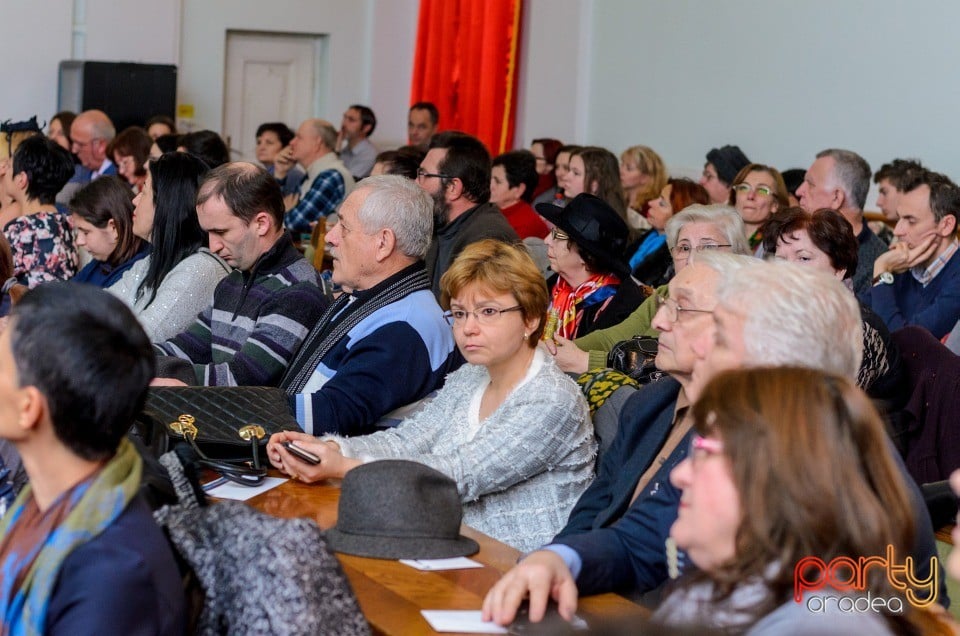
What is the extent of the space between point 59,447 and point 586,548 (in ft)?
3.04

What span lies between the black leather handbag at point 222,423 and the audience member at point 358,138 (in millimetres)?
7218

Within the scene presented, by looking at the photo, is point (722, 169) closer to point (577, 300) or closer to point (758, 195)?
point (758, 195)

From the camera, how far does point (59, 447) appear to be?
1.68 meters

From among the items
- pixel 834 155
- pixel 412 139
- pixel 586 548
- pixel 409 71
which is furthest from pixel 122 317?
pixel 409 71

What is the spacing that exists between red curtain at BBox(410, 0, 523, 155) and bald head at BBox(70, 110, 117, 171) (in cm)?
302

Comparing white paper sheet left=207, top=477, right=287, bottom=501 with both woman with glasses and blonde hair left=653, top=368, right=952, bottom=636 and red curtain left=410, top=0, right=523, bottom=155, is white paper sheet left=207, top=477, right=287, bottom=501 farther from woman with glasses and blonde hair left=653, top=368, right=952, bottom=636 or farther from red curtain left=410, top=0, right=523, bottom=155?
red curtain left=410, top=0, right=523, bottom=155

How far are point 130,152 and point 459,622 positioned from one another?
6.55 m

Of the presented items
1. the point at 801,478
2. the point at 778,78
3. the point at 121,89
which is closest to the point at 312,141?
the point at 121,89

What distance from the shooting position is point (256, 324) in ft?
12.4

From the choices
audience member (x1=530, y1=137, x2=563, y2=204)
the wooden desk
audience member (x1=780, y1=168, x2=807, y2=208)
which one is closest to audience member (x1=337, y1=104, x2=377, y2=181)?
audience member (x1=530, y1=137, x2=563, y2=204)

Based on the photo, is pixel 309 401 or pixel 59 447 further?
pixel 309 401

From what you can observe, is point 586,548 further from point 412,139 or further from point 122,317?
point 412,139

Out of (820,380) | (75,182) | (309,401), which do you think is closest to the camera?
(820,380)

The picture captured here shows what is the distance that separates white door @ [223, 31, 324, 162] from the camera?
35.9 ft
